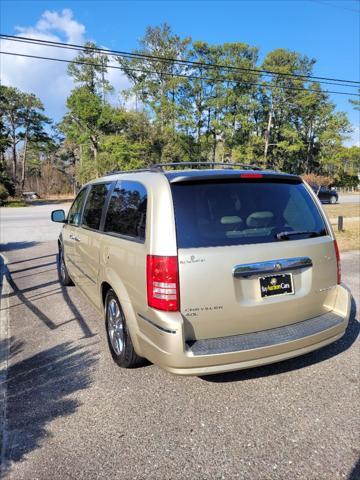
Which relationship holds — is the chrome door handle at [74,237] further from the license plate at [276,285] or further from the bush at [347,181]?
the bush at [347,181]

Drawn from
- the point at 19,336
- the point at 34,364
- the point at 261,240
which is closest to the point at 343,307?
the point at 261,240

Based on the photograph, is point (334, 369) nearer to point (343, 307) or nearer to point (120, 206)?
point (343, 307)

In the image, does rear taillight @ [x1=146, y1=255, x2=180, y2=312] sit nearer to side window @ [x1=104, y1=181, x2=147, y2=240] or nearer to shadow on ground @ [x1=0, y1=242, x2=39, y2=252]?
side window @ [x1=104, y1=181, x2=147, y2=240]

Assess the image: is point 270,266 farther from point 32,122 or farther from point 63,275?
point 32,122

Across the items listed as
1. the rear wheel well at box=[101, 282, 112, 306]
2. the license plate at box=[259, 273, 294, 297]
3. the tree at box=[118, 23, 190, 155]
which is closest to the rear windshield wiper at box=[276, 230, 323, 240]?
the license plate at box=[259, 273, 294, 297]

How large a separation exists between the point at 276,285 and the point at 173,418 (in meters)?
1.25

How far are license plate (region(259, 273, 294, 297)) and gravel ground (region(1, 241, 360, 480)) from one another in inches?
33.5

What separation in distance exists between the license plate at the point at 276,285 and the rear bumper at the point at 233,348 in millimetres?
307

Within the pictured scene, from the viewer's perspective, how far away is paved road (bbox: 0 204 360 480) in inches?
90.8

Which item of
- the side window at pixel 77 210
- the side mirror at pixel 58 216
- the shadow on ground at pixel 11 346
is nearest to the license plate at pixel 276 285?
the shadow on ground at pixel 11 346

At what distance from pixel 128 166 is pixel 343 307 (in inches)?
1458

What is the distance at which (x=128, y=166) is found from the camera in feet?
127

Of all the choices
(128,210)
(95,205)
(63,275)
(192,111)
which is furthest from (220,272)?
(192,111)

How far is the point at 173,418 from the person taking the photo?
2770mm
